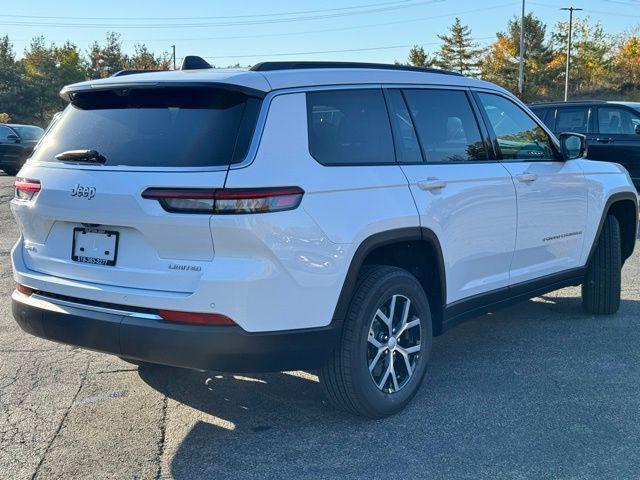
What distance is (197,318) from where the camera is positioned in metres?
3.23

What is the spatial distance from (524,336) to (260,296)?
10.0 ft

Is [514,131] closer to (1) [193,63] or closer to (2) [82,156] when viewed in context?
(1) [193,63]

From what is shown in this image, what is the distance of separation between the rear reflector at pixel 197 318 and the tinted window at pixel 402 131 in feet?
4.73

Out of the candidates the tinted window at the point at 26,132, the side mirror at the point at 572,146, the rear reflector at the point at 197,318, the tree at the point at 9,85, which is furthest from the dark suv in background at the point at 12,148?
the tree at the point at 9,85

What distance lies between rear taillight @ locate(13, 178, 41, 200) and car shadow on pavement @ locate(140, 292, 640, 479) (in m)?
1.45

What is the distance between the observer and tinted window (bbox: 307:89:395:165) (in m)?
3.58

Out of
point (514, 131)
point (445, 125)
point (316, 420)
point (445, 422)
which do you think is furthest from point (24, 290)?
point (514, 131)

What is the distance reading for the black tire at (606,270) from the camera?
593 cm

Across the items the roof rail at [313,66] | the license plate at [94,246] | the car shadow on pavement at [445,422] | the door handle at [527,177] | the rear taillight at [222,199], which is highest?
the roof rail at [313,66]

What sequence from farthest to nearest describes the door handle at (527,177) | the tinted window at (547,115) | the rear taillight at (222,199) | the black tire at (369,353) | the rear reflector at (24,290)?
1. the tinted window at (547,115)
2. the door handle at (527,177)
3. the rear reflector at (24,290)
4. the black tire at (369,353)
5. the rear taillight at (222,199)

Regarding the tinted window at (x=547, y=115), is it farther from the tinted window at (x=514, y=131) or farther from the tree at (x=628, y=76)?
the tree at (x=628, y=76)

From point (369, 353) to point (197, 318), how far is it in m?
1.06

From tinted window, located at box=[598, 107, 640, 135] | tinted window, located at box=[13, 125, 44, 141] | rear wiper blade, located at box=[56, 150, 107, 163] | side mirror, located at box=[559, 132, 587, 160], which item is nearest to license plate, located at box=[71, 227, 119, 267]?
rear wiper blade, located at box=[56, 150, 107, 163]

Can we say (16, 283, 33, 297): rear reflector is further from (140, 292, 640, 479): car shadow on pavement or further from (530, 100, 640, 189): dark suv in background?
(530, 100, 640, 189): dark suv in background
